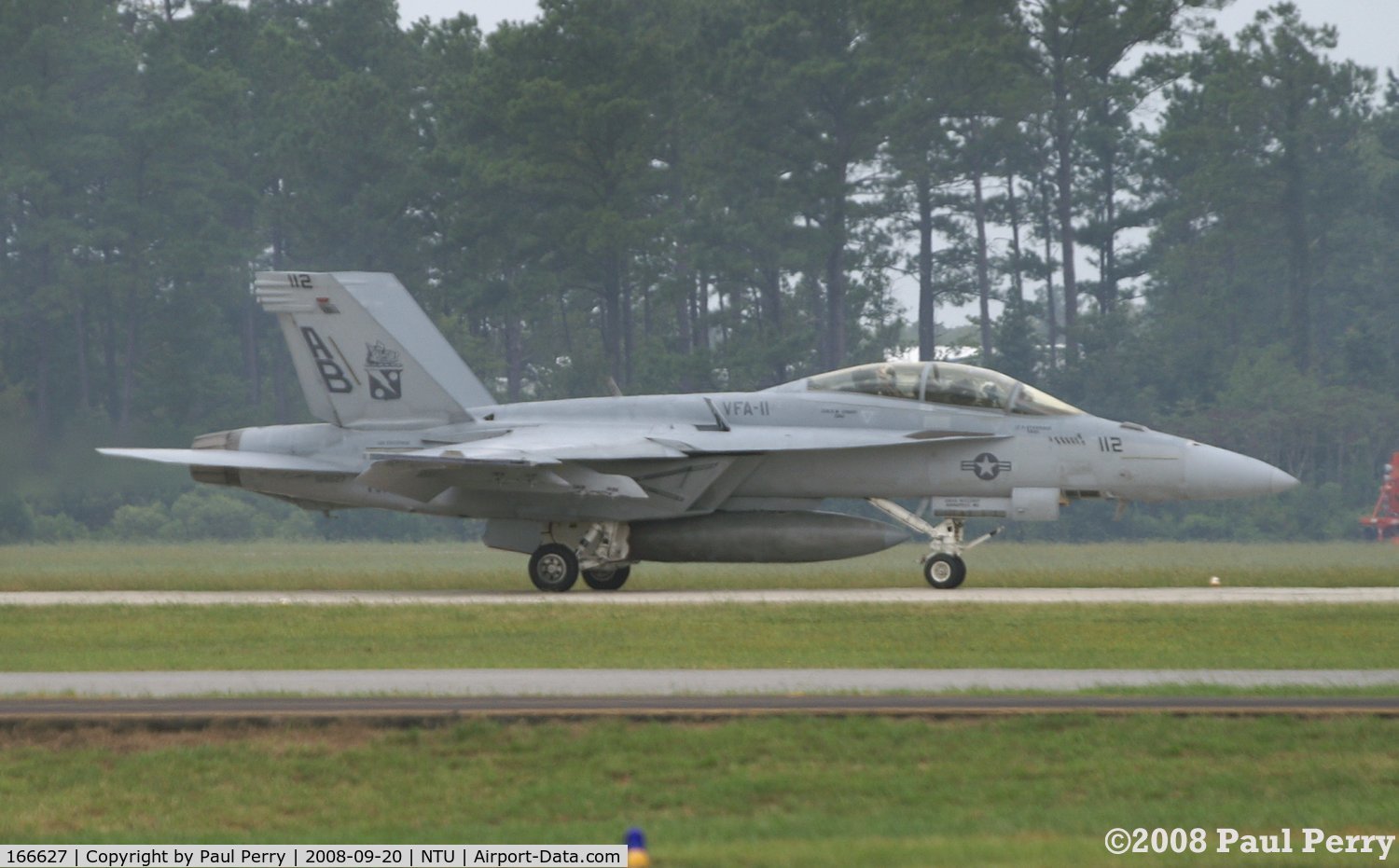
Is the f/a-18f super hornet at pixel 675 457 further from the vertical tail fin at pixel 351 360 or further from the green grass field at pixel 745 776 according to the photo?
the green grass field at pixel 745 776

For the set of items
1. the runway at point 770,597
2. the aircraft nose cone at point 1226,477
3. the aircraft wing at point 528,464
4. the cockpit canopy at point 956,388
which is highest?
the cockpit canopy at point 956,388

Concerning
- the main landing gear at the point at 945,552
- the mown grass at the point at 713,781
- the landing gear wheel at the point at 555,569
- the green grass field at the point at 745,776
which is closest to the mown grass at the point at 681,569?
the main landing gear at the point at 945,552

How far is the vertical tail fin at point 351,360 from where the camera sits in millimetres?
24188

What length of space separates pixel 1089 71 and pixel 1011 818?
173 feet

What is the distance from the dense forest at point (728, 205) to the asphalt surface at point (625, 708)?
38790mm

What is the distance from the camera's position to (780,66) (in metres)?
55.2

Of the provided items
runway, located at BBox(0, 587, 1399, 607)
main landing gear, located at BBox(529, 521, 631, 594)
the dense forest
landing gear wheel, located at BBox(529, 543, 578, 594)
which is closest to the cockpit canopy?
runway, located at BBox(0, 587, 1399, 607)

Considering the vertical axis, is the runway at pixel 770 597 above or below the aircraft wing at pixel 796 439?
below

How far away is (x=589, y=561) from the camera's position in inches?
935

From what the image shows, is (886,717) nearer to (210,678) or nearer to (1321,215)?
(210,678)

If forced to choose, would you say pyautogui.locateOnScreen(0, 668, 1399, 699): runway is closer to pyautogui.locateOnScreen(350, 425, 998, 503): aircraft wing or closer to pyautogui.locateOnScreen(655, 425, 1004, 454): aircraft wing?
pyautogui.locateOnScreen(350, 425, 998, 503): aircraft wing

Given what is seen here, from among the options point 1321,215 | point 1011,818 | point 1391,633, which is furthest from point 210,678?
point 1321,215

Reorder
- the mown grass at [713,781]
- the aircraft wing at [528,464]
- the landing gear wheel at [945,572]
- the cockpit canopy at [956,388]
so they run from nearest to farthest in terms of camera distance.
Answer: the mown grass at [713,781] < the aircraft wing at [528,464] < the landing gear wheel at [945,572] < the cockpit canopy at [956,388]

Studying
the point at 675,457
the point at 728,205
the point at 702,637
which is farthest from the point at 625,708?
the point at 728,205
